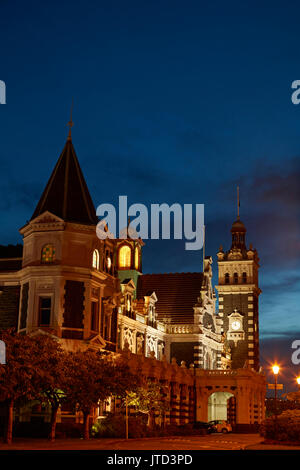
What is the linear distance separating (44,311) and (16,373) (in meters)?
13.7

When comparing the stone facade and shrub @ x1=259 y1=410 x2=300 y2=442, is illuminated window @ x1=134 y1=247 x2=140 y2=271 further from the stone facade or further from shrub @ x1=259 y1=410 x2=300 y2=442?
shrub @ x1=259 y1=410 x2=300 y2=442

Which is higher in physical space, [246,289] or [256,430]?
[246,289]

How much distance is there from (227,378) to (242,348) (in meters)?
20.4

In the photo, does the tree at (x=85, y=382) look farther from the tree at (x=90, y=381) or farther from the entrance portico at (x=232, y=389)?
the entrance portico at (x=232, y=389)

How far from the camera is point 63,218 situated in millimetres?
50281

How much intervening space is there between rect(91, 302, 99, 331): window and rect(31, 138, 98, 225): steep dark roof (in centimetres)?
615

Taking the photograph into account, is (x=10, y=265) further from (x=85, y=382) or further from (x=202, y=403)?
(x=202, y=403)

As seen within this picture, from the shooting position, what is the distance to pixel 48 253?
50031mm

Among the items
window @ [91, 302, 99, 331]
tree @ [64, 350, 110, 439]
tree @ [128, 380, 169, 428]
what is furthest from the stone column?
tree @ [64, 350, 110, 439]

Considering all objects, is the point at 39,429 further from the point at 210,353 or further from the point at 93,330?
the point at 210,353

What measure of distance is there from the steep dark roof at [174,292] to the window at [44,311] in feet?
108

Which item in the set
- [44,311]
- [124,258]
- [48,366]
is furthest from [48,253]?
[124,258]

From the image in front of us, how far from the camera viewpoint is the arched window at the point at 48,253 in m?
49.8
